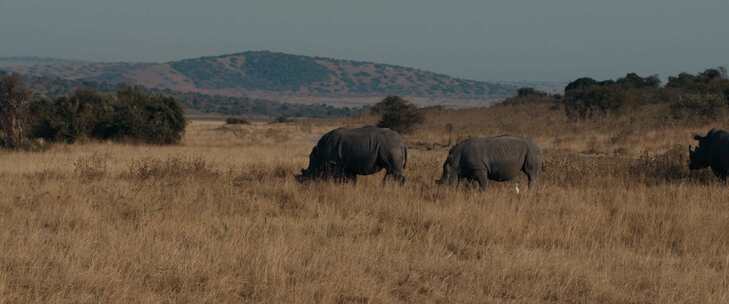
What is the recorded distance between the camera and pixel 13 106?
26.0 m

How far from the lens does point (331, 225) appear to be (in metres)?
9.43

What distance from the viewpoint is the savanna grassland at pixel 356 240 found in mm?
6480

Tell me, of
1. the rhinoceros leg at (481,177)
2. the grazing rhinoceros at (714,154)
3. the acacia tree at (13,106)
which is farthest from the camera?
the acacia tree at (13,106)

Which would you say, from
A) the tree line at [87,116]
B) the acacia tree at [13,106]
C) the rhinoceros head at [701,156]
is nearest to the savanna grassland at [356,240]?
the rhinoceros head at [701,156]

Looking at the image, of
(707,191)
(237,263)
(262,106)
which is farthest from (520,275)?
(262,106)

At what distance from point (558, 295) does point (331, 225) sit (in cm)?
344

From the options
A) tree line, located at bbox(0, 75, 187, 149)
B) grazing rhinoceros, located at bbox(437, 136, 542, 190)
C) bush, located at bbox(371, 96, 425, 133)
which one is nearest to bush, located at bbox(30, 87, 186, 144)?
tree line, located at bbox(0, 75, 187, 149)

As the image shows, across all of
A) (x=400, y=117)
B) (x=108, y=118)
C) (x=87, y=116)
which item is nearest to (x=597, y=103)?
(x=400, y=117)

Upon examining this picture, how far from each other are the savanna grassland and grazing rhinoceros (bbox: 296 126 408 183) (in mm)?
1052

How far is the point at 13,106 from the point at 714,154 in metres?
21.4

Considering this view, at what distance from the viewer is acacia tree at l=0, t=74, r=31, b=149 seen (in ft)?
83.4

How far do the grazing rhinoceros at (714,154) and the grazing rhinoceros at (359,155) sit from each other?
19.1 ft

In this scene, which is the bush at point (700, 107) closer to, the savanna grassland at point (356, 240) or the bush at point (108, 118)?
the savanna grassland at point (356, 240)

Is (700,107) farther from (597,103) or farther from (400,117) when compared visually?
(400,117)
